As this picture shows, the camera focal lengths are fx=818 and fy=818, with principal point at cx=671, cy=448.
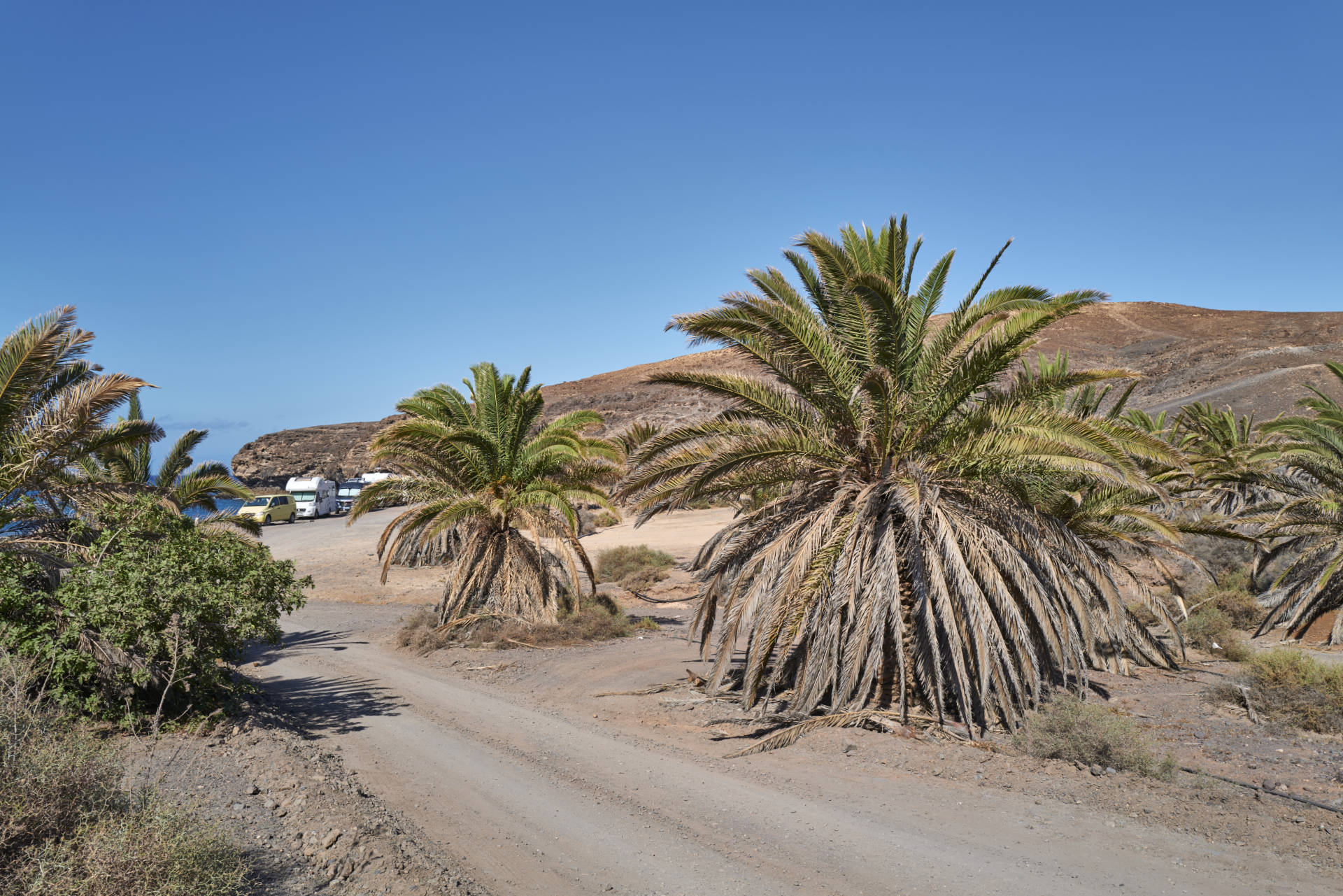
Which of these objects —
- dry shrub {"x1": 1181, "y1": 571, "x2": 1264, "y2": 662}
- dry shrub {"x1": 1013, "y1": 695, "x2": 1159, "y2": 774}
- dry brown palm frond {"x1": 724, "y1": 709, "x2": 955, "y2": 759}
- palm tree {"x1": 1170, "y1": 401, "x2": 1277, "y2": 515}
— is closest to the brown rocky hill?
palm tree {"x1": 1170, "y1": 401, "x2": 1277, "y2": 515}

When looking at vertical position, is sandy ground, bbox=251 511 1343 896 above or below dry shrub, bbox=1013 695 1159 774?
below

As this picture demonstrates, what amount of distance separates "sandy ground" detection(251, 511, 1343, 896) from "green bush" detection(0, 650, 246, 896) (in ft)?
6.03

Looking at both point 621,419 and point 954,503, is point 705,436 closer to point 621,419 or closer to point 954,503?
point 954,503

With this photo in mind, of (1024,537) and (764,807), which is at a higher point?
(1024,537)

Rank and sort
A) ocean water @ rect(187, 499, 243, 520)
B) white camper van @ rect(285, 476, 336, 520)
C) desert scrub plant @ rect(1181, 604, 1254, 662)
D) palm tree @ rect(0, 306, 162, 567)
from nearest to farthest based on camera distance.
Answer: palm tree @ rect(0, 306, 162, 567) < desert scrub plant @ rect(1181, 604, 1254, 662) < ocean water @ rect(187, 499, 243, 520) < white camper van @ rect(285, 476, 336, 520)

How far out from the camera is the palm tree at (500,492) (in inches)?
573

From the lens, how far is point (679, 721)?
9.47 meters

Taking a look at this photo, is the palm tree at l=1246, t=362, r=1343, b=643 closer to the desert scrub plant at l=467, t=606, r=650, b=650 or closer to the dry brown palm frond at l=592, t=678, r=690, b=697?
the dry brown palm frond at l=592, t=678, r=690, b=697

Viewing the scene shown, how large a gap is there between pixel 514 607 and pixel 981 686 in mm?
8880

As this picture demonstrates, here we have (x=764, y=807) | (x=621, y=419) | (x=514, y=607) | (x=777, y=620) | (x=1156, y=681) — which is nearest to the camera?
(x=764, y=807)

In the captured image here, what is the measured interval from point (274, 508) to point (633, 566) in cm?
2247

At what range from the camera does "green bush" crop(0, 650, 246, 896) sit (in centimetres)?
402

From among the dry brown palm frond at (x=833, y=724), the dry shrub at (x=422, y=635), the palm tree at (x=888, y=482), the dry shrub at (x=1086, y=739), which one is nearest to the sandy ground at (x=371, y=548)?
the dry shrub at (x=422, y=635)

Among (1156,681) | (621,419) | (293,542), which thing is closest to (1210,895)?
(1156,681)
